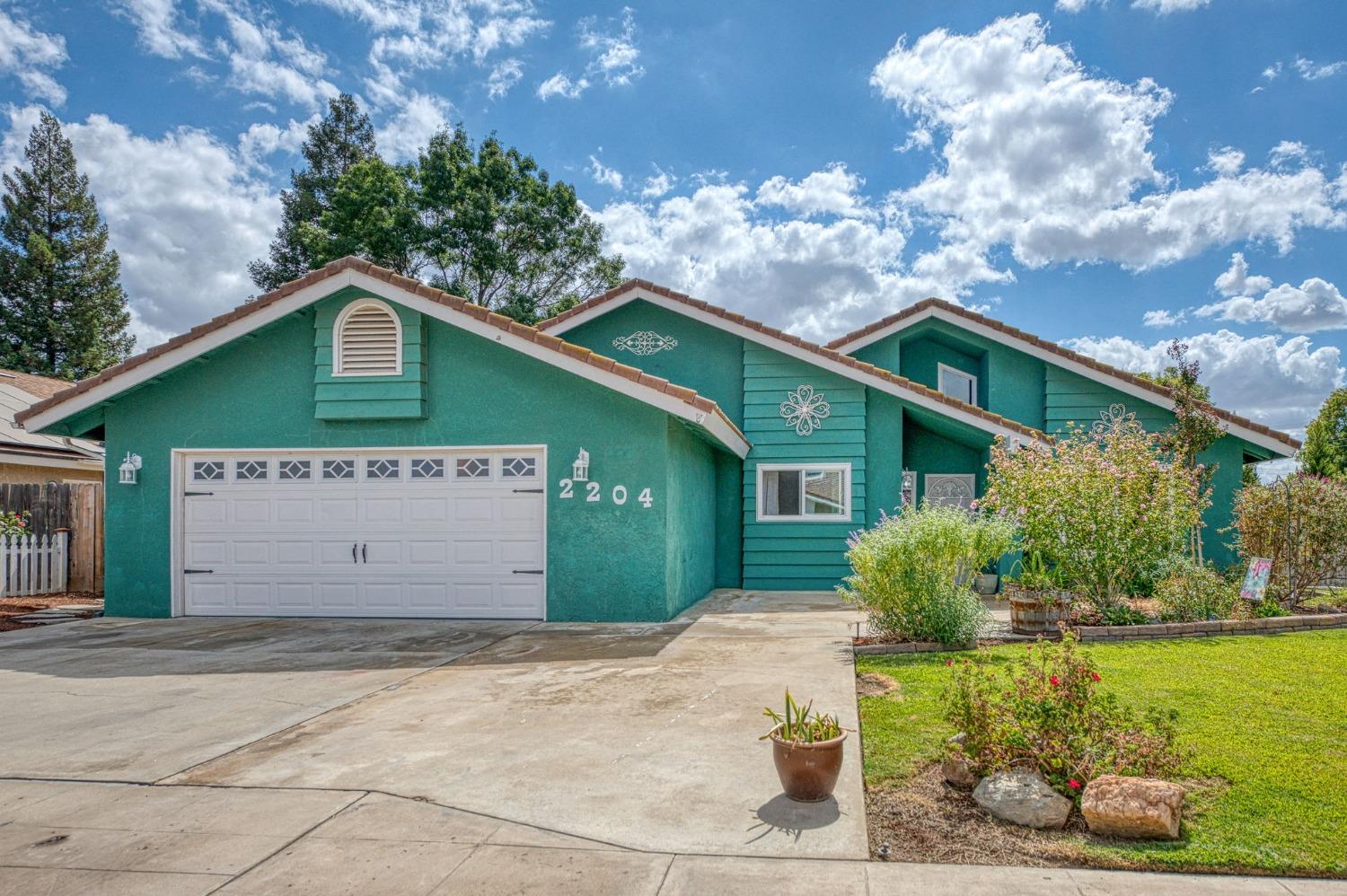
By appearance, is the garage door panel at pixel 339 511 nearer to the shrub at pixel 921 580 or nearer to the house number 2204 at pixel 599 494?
the house number 2204 at pixel 599 494

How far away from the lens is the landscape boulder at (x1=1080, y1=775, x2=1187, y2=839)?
364 centimetres

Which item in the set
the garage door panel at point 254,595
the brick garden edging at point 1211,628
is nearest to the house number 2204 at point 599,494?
the garage door panel at point 254,595

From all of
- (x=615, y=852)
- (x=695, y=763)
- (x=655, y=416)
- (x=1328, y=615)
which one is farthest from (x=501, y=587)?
(x=1328, y=615)

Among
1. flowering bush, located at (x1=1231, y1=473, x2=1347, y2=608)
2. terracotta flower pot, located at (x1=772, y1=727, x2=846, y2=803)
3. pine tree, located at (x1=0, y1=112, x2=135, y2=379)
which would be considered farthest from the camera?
pine tree, located at (x1=0, y1=112, x2=135, y2=379)

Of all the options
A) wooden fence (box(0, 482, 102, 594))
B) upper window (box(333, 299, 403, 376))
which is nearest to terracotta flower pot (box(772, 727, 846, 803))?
upper window (box(333, 299, 403, 376))

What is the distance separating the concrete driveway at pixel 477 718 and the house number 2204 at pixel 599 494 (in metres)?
1.55

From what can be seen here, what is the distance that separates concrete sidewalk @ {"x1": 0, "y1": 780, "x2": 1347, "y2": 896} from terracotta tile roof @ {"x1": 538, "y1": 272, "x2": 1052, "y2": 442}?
977cm

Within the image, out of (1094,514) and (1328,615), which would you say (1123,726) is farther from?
(1328,615)

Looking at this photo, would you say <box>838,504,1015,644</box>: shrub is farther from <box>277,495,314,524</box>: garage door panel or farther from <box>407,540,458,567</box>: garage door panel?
<box>277,495,314,524</box>: garage door panel

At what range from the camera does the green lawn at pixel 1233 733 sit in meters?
3.59

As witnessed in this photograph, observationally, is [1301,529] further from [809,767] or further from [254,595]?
[254,595]

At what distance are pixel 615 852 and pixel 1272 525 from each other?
11.0m

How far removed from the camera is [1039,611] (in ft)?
28.6

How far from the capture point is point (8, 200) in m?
31.3
